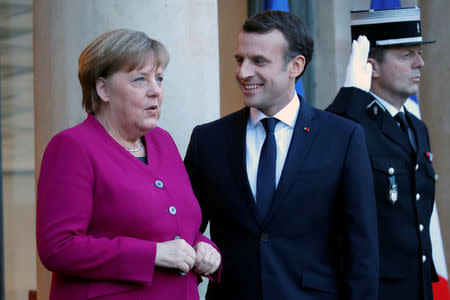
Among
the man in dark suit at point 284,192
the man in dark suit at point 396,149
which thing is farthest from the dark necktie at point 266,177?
the man in dark suit at point 396,149

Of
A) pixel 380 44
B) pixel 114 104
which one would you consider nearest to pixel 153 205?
pixel 114 104

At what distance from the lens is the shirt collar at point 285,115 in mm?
2918

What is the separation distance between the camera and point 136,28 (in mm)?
3408

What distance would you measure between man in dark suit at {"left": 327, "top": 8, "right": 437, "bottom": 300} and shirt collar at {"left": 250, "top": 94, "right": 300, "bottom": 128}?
1.53 feet

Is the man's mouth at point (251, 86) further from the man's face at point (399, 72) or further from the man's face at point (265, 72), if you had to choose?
the man's face at point (399, 72)

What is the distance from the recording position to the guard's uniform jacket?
325 centimetres

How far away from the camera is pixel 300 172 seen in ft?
9.16

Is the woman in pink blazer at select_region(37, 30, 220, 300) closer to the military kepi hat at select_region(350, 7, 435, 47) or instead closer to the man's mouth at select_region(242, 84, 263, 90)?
the man's mouth at select_region(242, 84, 263, 90)

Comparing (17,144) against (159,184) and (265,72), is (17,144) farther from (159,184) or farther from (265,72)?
(159,184)

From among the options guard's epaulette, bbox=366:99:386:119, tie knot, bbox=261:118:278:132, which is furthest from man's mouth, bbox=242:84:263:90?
guard's epaulette, bbox=366:99:386:119

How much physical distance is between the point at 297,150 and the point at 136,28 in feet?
3.48

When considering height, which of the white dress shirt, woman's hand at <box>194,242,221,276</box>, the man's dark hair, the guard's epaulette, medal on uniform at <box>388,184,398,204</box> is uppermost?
the man's dark hair

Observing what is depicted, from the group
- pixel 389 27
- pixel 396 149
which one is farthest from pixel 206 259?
pixel 389 27

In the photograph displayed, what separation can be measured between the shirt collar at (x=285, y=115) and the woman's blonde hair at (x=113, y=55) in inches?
21.2
